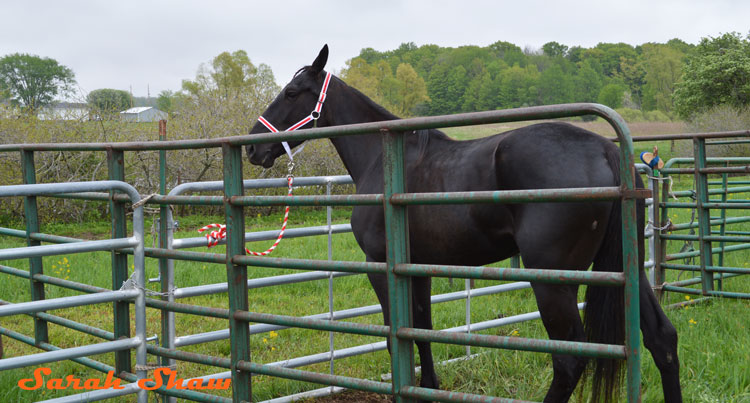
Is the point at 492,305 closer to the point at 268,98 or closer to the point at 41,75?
the point at 268,98

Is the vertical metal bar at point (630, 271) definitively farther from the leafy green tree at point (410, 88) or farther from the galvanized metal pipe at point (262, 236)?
the leafy green tree at point (410, 88)

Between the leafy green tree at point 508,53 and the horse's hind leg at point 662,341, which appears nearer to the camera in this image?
the horse's hind leg at point 662,341

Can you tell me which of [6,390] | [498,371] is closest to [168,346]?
[6,390]

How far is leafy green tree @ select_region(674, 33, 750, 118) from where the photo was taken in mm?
37531

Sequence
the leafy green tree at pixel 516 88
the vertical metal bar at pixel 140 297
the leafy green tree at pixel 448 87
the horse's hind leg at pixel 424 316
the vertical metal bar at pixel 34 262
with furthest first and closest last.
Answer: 1. the leafy green tree at pixel 516 88
2. the leafy green tree at pixel 448 87
3. the vertical metal bar at pixel 34 262
4. the horse's hind leg at pixel 424 316
5. the vertical metal bar at pixel 140 297

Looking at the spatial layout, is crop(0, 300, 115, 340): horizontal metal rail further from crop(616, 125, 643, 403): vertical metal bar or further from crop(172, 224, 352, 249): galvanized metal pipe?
crop(616, 125, 643, 403): vertical metal bar

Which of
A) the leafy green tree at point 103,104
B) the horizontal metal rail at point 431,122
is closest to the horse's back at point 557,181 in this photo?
the horizontal metal rail at point 431,122

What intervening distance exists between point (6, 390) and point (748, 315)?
529 cm

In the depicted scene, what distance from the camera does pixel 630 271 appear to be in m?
1.80

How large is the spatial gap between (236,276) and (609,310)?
5.79 feet

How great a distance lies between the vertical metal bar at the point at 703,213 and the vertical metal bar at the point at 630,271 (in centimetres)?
458

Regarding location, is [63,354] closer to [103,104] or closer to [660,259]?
[660,259]

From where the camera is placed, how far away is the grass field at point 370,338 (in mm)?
3648

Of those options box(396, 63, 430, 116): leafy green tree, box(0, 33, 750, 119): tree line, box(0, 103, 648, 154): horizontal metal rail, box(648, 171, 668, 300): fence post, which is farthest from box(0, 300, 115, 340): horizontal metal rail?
box(396, 63, 430, 116): leafy green tree
